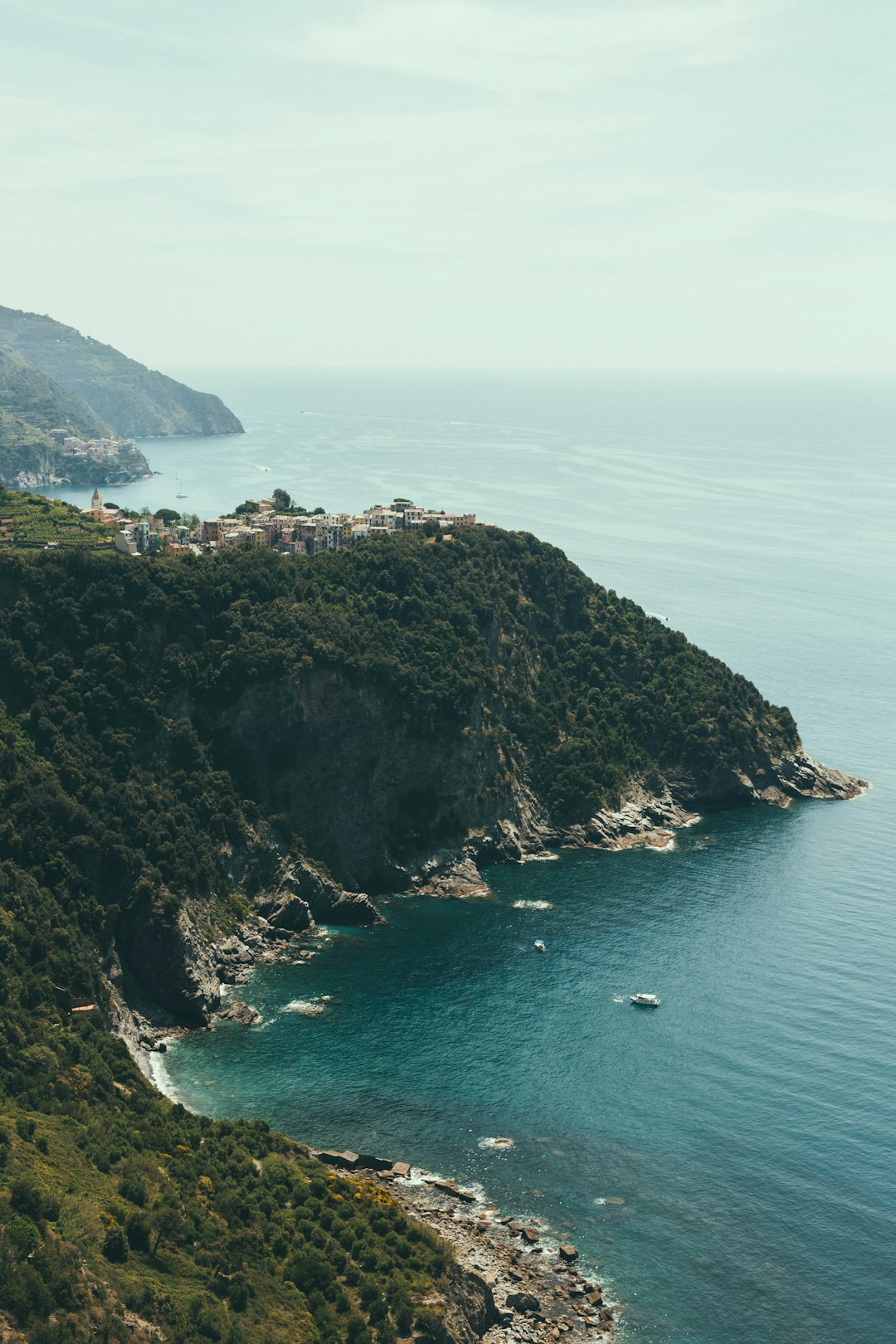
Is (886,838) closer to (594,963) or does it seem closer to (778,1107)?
(594,963)

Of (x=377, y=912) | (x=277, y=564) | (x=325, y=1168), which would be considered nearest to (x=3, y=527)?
(x=277, y=564)

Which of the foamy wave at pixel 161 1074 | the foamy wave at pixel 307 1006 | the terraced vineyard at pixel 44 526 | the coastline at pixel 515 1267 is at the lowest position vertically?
the foamy wave at pixel 161 1074

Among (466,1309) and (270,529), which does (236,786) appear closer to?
(270,529)

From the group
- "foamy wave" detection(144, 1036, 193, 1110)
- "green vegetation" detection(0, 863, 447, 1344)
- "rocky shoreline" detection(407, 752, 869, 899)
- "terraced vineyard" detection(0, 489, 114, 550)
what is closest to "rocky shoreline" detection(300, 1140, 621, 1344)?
"green vegetation" detection(0, 863, 447, 1344)

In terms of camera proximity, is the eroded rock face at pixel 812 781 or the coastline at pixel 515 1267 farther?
the eroded rock face at pixel 812 781

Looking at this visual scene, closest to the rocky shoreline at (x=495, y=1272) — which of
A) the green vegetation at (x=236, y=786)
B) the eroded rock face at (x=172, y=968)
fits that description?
the green vegetation at (x=236, y=786)

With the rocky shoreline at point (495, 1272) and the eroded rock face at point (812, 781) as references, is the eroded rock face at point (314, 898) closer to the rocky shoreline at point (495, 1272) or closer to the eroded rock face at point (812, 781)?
the rocky shoreline at point (495, 1272)

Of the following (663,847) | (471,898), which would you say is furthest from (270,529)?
(663,847)
